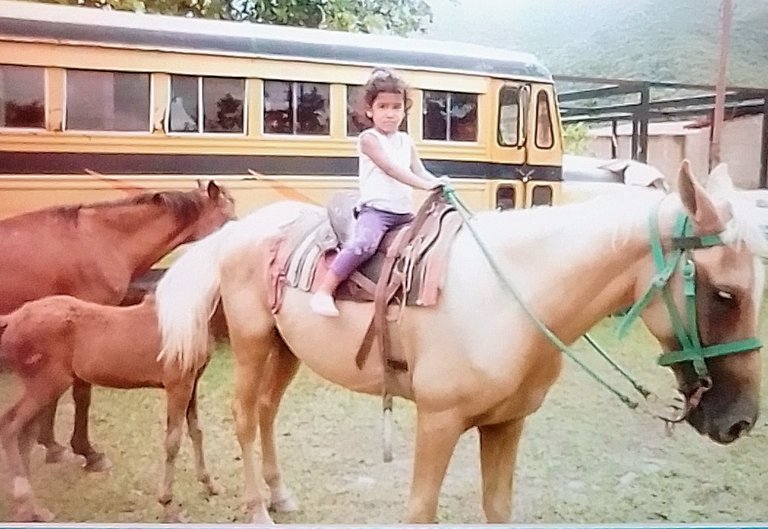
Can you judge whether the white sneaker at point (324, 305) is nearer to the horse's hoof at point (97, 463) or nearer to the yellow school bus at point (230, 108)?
the yellow school bus at point (230, 108)

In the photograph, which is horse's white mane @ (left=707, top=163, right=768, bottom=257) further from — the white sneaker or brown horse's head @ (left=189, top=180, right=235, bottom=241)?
brown horse's head @ (left=189, top=180, right=235, bottom=241)

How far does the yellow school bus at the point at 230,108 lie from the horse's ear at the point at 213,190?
1 cm

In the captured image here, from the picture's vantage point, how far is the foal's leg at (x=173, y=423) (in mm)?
1387

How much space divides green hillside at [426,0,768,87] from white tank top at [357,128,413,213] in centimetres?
21

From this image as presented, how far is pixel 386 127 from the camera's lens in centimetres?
134

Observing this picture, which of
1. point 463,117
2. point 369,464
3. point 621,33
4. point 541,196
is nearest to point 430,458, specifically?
point 369,464

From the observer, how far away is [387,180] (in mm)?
1330

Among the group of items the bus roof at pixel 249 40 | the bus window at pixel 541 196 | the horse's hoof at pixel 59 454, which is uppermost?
the bus roof at pixel 249 40

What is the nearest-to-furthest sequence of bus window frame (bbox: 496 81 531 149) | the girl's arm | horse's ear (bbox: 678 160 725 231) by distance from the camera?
horse's ear (bbox: 678 160 725 231)
the girl's arm
bus window frame (bbox: 496 81 531 149)

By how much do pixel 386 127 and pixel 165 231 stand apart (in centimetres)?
40

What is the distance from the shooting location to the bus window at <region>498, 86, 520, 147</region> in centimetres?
142

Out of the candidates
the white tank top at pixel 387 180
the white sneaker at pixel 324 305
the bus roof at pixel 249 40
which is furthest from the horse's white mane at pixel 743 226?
the white sneaker at pixel 324 305

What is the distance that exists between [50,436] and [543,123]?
96 centimetres

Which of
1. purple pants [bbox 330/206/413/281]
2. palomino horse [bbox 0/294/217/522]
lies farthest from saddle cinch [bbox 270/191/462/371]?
palomino horse [bbox 0/294/217/522]
